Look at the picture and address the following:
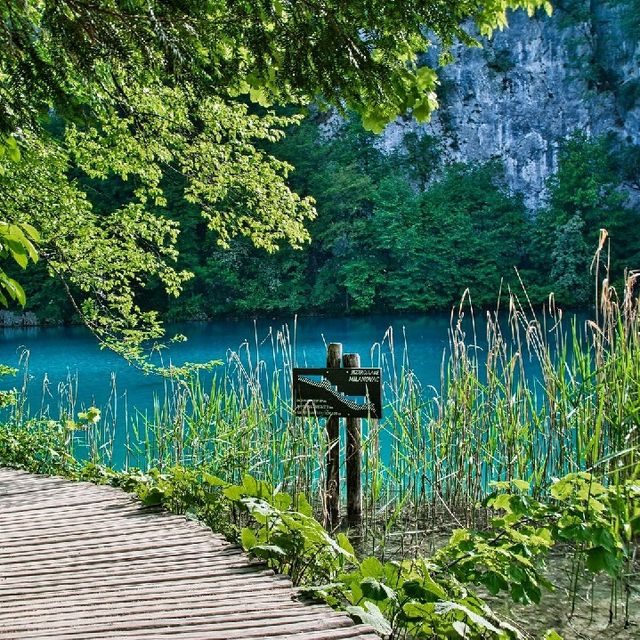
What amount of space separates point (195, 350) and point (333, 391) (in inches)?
513

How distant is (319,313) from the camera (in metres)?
25.3

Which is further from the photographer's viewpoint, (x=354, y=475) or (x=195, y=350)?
(x=195, y=350)

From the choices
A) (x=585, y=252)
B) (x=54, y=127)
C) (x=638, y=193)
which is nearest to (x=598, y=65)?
(x=638, y=193)

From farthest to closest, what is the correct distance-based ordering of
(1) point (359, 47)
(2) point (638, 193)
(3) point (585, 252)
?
1. (2) point (638, 193)
2. (3) point (585, 252)
3. (1) point (359, 47)

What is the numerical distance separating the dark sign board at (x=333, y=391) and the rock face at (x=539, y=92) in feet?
78.1

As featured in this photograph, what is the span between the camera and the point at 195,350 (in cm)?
1623

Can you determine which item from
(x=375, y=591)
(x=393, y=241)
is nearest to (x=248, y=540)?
(x=375, y=591)

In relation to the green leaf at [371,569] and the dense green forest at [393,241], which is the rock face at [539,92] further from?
the green leaf at [371,569]

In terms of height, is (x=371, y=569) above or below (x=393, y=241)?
below

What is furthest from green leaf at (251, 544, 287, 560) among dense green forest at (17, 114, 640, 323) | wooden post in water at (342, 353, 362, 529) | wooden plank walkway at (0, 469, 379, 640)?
dense green forest at (17, 114, 640, 323)

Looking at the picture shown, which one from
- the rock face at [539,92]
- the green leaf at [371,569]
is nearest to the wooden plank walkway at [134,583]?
the green leaf at [371,569]

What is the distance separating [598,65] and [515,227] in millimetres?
6704

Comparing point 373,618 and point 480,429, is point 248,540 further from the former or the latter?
point 480,429

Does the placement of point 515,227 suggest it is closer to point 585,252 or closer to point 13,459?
point 585,252
